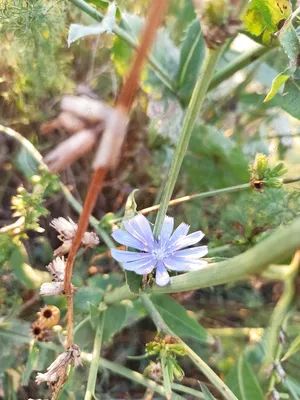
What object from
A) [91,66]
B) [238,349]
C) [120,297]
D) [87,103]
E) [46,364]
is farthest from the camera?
[91,66]

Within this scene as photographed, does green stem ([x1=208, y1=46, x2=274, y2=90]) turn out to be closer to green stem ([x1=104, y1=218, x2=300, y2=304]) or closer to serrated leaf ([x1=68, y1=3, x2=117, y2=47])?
serrated leaf ([x1=68, y1=3, x2=117, y2=47])

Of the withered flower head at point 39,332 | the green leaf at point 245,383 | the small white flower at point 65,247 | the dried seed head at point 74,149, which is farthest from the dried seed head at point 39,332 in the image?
the dried seed head at point 74,149

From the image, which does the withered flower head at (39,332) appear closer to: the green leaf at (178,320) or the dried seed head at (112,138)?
the green leaf at (178,320)

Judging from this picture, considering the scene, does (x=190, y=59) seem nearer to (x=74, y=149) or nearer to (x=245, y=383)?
(x=245, y=383)

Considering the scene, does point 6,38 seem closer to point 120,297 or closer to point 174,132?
point 174,132

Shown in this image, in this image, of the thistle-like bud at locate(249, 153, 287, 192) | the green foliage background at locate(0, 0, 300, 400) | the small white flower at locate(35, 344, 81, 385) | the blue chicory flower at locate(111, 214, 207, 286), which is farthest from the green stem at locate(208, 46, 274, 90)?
the small white flower at locate(35, 344, 81, 385)

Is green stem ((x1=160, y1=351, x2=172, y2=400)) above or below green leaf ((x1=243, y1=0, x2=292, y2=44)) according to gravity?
below

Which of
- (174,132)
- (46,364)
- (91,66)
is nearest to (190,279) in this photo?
(46,364)
